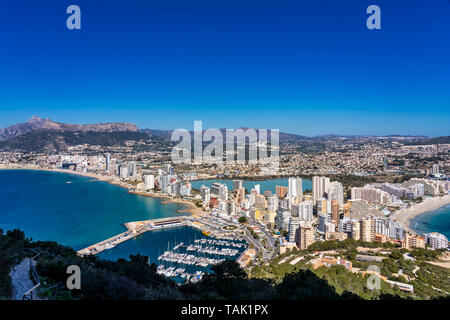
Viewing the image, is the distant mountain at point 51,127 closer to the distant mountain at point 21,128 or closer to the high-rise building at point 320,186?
the distant mountain at point 21,128

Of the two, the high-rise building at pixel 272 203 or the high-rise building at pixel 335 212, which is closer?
the high-rise building at pixel 335 212

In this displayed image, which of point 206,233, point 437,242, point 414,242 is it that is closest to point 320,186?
point 414,242

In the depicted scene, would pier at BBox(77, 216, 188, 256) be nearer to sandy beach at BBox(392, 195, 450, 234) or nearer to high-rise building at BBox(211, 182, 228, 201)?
high-rise building at BBox(211, 182, 228, 201)

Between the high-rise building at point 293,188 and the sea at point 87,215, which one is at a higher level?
the high-rise building at point 293,188

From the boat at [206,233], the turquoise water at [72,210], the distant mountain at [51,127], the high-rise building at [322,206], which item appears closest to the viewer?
the boat at [206,233]

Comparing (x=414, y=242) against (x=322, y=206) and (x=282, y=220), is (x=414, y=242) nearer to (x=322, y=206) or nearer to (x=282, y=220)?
(x=322, y=206)

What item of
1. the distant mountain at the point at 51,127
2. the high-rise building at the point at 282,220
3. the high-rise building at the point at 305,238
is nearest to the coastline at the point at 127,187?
the high-rise building at the point at 282,220

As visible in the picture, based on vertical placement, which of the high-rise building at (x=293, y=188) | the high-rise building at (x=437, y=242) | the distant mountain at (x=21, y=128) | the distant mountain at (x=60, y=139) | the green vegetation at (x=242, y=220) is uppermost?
the distant mountain at (x=21, y=128)

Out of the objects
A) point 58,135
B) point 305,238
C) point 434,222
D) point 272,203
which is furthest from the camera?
point 58,135
